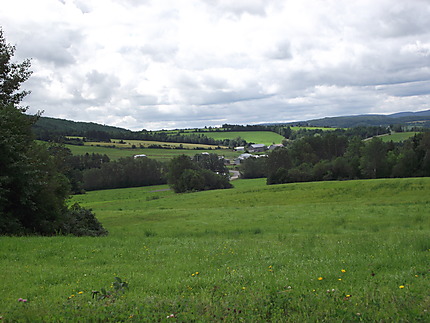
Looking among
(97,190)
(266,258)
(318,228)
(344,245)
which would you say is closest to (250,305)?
(266,258)

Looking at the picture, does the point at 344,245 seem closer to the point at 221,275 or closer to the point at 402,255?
the point at 402,255

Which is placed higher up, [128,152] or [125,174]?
[128,152]

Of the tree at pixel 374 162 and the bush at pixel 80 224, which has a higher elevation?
the bush at pixel 80 224

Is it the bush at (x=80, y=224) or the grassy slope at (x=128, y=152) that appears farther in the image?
the grassy slope at (x=128, y=152)

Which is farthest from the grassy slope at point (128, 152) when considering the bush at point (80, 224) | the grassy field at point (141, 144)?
the bush at point (80, 224)

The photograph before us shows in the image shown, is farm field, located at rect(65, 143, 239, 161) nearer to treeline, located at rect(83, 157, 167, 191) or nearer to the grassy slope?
the grassy slope

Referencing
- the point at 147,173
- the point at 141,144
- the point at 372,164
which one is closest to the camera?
the point at 372,164

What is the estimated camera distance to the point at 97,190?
4365 inches

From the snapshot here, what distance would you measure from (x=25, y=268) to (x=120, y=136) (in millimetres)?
189356

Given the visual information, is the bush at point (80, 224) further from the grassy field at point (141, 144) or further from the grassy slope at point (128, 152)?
the grassy field at point (141, 144)

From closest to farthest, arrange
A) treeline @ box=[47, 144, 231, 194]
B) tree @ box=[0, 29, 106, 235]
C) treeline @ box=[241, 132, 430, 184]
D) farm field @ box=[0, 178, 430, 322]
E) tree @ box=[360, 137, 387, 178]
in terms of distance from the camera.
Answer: farm field @ box=[0, 178, 430, 322]
tree @ box=[0, 29, 106, 235]
treeline @ box=[241, 132, 430, 184]
tree @ box=[360, 137, 387, 178]
treeline @ box=[47, 144, 231, 194]

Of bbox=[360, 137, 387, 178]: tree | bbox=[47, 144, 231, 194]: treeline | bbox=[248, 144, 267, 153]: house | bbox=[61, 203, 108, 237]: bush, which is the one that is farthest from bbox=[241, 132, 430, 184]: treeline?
bbox=[248, 144, 267, 153]: house

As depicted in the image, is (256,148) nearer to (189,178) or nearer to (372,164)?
(189,178)

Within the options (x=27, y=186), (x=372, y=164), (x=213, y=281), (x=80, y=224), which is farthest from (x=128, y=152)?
(x=213, y=281)
